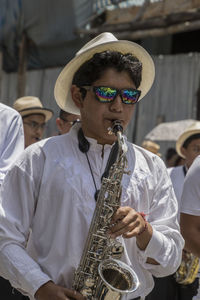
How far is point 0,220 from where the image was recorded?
9.22 feet

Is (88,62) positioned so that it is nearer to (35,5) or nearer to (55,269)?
(55,269)

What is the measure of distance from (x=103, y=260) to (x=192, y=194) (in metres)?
1.01

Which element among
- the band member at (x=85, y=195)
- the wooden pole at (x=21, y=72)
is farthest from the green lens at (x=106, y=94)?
the wooden pole at (x=21, y=72)

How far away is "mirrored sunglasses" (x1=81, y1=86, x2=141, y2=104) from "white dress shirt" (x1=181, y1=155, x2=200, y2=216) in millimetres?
845

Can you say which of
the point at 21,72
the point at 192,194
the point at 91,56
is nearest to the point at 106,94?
the point at 91,56

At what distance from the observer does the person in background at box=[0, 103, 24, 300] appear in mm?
4043

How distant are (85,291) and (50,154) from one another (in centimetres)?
68

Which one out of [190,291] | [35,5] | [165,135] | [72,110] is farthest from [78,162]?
[35,5]

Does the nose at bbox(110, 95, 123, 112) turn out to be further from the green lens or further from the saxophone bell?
the saxophone bell

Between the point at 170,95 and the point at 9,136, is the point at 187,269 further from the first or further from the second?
the point at 170,95

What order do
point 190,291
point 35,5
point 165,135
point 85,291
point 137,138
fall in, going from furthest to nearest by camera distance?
point 35,5
point 137,138
point 165,135
point 190,291
point 85,291

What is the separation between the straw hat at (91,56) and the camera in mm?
3057

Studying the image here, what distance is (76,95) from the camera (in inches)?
125

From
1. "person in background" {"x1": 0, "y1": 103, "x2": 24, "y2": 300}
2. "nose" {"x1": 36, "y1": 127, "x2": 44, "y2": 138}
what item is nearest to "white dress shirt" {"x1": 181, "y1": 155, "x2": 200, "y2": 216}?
"person in background" {"x1": 0, "y1": 103, "x2": 24, "y2": 300}
